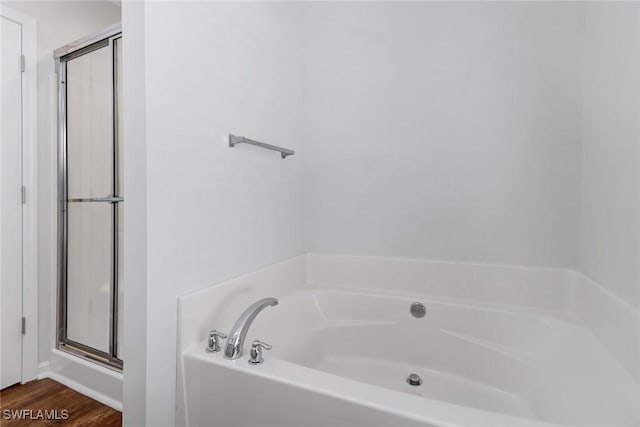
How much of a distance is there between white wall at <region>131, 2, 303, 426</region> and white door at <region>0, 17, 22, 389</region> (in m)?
1.34

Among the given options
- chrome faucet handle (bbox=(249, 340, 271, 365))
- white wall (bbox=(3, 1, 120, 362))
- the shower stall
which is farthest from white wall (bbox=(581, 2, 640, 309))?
white wall (bbox=(3, 1, 120, 362))

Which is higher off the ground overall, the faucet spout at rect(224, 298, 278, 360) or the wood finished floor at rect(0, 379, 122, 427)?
the faucet spout at rect(224, 298, 278, 360)

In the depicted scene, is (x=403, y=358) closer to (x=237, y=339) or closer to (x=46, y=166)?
(x=237, y=339)

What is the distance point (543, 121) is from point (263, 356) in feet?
5.00

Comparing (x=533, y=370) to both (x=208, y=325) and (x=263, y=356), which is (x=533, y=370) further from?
(x=208, y=325)

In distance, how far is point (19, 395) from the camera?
5.51ft

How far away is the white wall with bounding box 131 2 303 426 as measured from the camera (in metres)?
0.98

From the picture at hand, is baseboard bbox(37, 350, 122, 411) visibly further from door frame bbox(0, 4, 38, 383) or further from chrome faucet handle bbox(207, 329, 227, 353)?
chrome faucet handle bbox(207, 329, 227, 353)

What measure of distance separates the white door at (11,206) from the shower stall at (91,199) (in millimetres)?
180

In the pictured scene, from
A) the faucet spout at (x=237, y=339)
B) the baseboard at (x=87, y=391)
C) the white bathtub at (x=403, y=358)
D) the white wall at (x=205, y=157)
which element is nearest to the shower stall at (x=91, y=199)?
the baseboard at (x=87, y=391)

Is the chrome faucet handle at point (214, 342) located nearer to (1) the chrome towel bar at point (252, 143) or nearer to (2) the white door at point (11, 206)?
(1) the chrome towel bar at point (252, 143)

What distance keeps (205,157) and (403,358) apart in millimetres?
1294

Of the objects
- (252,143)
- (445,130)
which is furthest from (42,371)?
(445,130)

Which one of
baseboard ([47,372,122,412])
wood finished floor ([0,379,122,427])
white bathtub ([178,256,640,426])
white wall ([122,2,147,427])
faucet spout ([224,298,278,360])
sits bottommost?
wood finished floor ([0,379,122,427])
